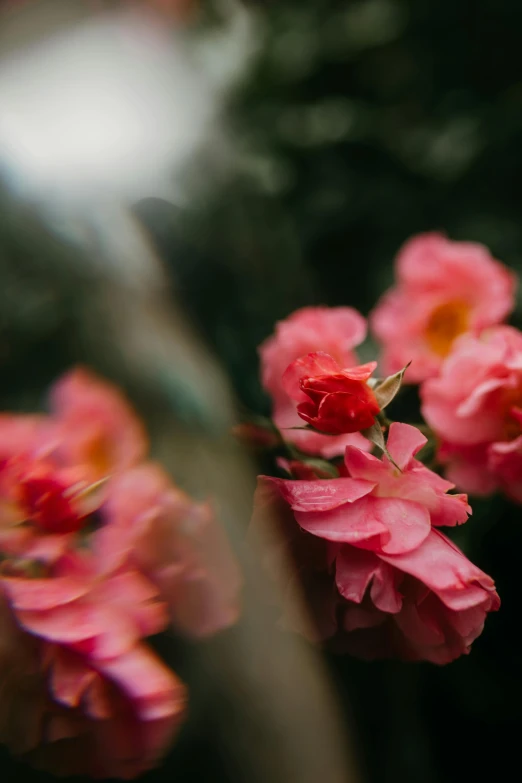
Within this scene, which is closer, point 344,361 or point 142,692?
point 142,692

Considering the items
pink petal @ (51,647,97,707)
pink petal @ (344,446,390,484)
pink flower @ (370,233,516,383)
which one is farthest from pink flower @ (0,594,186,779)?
pink flower @ (370,233,516,383)

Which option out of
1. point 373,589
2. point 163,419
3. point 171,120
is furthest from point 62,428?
point 171,120

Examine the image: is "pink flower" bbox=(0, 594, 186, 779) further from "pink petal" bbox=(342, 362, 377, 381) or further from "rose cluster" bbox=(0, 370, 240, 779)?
"pink petal" bbox=(342, 362, 377, 381)

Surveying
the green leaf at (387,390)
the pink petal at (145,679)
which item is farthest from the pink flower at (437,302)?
the pink petal at (145,679)

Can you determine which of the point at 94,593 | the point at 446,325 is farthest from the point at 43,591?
the point at 446,325

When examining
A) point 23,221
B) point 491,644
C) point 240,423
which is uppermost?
point 23,221

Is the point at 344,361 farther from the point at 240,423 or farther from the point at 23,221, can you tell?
the point at 23,221

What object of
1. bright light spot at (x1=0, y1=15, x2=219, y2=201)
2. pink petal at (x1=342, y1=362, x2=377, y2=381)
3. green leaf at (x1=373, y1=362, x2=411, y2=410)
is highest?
bright light spot at (x1=0, y1=15, x2=219, y2=201)
